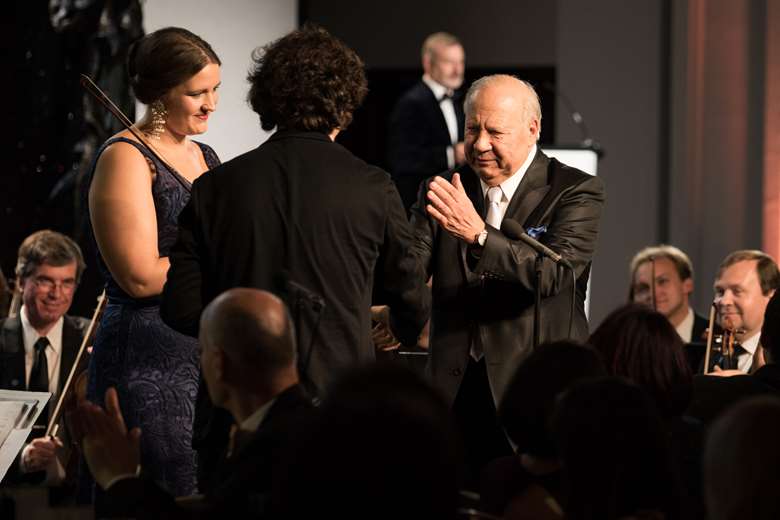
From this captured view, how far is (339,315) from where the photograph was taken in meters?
2.79

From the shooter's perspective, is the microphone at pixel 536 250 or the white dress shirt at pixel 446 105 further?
the white dress shirt at pixel 446 105

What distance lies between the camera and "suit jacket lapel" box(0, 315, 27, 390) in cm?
477

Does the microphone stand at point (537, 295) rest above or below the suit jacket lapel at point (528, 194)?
below

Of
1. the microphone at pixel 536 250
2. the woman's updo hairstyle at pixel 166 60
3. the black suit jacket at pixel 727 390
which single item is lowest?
the black suit jacket at pixel 727 390

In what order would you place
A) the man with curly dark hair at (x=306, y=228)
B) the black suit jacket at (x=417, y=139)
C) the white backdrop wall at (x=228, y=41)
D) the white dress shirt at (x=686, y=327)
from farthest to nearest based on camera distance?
the black suit jacket at (x=417, y=139) → the white backdrop wall at (x=228, y=41) → the white dress shirt at (x=686, y=327) → the man with curly dark hair at (x=306, y=228)

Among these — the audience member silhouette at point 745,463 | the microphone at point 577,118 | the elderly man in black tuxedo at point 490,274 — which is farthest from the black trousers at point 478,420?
the microphone at point 577,118

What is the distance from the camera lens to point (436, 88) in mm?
9156

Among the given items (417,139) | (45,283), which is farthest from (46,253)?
(417,139)

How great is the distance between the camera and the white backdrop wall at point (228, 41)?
6410mm

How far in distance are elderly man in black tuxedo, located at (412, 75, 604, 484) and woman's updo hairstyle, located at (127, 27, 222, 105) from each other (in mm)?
655

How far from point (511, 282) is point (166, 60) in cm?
104

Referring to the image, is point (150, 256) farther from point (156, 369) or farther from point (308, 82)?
point (308, 82)

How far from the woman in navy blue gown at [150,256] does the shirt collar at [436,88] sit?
596cm

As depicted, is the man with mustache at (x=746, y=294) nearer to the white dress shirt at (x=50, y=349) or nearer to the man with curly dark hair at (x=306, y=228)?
the man with curly dark hair at (x=306, y=228)
